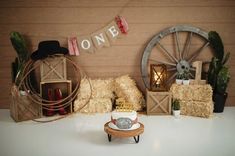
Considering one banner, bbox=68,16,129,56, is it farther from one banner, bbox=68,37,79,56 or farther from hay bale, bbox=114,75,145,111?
hay bale, bbox=114,75,145,111

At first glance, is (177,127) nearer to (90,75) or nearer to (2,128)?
(90,75)

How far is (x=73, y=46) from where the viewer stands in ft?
13.0

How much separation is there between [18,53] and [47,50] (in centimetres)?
40

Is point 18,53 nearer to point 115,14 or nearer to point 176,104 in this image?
point 115,14

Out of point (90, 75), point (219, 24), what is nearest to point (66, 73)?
point (90, 75)

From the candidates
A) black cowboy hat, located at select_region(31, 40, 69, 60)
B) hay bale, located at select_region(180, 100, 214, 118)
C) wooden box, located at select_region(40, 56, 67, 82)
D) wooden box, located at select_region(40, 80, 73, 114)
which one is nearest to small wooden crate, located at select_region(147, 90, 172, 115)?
hay bale, located at select_region(180, 100, 214, 118)

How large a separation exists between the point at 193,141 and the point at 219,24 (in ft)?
6.39

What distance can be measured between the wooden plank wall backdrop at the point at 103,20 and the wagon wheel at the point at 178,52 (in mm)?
A: 146

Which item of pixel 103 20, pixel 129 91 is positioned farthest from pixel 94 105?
pixel 103 20

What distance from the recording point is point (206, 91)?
142 inches

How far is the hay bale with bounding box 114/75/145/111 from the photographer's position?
3.85 m

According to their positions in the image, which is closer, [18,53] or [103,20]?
[18,53]

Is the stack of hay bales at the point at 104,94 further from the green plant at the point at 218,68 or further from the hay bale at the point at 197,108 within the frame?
the green plant at the point at 218,68

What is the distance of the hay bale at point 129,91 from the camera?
12.6 ft
